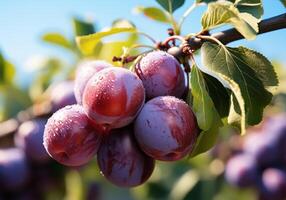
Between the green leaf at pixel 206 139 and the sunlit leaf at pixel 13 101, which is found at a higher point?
the green leaf at pixel 206 139

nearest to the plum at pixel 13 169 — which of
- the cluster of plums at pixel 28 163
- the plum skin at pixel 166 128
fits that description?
the cluster of plums at pixel 28 163

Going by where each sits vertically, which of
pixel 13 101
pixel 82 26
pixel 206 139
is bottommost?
pixel 13 101

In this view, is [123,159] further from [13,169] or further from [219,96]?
[13,169]

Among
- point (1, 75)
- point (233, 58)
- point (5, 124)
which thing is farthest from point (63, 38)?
point (233, 58)

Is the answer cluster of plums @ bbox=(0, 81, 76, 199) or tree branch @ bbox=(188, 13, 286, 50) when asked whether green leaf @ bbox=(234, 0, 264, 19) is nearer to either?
tree branch @ bbox=(188, 13, 286, 50)

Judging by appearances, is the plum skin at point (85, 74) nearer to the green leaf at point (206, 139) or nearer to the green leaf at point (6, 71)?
the green leaf at point (206, 139)

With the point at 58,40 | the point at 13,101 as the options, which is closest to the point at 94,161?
the point at 13,101

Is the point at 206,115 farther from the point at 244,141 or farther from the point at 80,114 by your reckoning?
the point at 244,141
